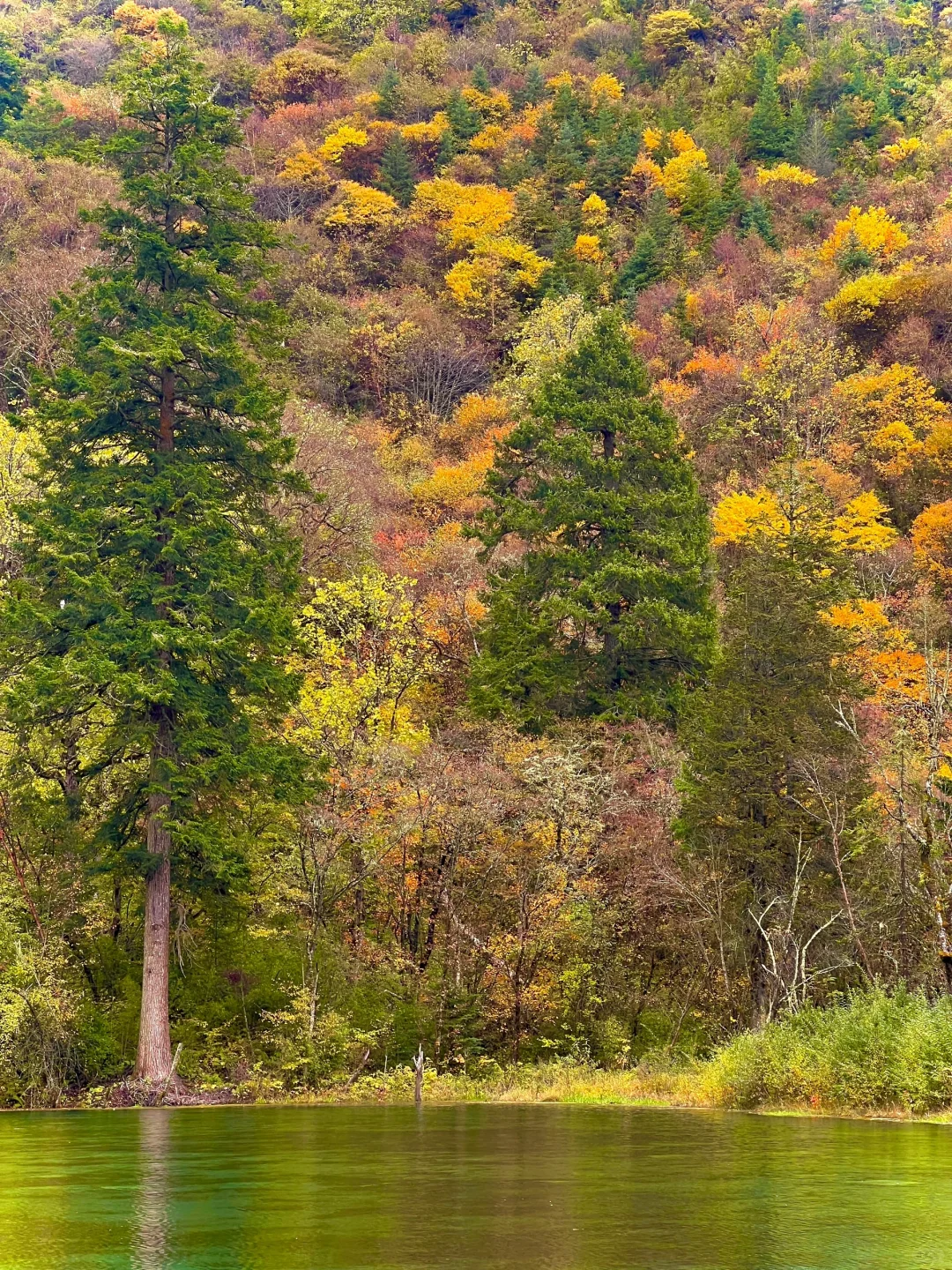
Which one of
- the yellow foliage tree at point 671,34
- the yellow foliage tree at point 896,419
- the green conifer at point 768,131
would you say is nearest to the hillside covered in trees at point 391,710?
the yellow foliage tree at point 896,419

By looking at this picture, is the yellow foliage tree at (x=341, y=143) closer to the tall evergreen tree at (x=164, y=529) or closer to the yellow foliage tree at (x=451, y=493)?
the yellow foliage tree at (x=451, y=493)

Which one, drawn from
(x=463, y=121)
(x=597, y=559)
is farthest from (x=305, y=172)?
(x=597, y=559)

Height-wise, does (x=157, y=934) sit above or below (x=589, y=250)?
below

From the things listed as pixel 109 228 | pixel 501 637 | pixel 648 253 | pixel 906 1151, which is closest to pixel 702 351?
pixel 648 253

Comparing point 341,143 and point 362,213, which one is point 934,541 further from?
point 341,143

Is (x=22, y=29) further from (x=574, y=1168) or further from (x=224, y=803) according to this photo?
(x=574, y=1168)

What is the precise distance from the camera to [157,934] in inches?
1072

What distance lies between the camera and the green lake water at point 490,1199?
703cm

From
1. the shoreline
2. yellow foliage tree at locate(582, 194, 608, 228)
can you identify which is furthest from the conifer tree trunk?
yellow foliage tree at locate(582, 194, 608, 228)

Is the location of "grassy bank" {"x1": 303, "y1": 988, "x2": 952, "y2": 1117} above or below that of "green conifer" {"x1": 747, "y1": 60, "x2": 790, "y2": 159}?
below

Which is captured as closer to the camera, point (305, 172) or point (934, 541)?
point (934, 541)

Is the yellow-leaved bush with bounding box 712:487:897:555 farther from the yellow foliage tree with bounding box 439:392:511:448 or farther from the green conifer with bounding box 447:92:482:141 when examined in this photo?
the green conifer with bounding box 447:92:482:141

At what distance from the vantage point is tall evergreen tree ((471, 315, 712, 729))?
37094 mm

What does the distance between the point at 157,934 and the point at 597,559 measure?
17.1 metres
